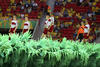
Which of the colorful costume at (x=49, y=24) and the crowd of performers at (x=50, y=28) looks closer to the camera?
the crowd of performers at (x=50, y=28)

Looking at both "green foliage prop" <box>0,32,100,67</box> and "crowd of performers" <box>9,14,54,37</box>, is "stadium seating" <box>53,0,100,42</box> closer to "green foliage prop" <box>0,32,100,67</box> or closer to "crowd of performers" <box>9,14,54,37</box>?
"crowd of performers" <box>9,14,54,37</box>

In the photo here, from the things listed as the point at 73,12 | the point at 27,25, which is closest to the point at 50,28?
the point at 27,25

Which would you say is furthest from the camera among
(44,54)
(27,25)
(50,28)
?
(50,28)

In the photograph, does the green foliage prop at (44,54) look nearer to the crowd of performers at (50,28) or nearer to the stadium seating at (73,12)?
the crowd of performers at (50,28)

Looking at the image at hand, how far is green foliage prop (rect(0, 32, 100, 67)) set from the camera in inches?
219

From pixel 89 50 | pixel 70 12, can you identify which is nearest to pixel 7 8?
pixel 70 12

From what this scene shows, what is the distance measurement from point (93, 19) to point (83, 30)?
5316 mm

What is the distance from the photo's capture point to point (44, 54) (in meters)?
5.67

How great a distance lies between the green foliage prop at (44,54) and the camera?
5.57 m

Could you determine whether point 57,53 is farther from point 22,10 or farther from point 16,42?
point 22,10

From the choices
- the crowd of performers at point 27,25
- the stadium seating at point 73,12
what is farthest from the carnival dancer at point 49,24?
the stadium seating at point 73,12

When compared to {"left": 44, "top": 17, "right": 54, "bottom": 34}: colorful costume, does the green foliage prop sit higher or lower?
higher

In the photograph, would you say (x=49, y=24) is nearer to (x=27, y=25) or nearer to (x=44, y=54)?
(x=27, y=25)

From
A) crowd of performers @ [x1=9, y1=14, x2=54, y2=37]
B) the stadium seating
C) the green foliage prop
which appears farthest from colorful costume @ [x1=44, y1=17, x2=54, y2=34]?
the green foliage prop
